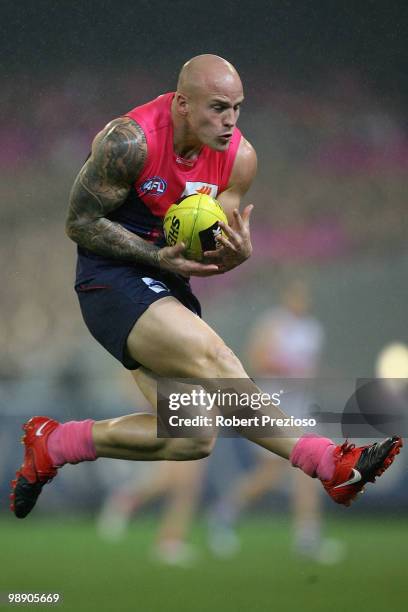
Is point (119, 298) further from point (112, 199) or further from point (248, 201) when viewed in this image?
point (248, 201)

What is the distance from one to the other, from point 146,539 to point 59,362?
6.06ft

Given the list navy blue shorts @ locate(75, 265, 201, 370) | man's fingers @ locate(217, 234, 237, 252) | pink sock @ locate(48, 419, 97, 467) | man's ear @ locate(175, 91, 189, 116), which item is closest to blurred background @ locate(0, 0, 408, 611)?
pink sock @ locate(48, 419, 97, 467)

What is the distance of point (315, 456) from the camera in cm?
375

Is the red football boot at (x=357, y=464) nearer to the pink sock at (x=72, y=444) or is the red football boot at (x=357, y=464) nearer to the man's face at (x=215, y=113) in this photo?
the pink sock at (x=72, y=444)

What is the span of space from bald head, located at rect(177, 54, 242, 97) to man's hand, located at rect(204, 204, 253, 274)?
0.45 meters

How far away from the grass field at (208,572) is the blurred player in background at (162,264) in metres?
1.25

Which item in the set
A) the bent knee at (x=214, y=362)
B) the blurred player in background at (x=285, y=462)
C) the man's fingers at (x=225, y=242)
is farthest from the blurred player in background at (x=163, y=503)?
the man's fingers at (x=225, y=242)

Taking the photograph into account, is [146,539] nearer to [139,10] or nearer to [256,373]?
[256,373]

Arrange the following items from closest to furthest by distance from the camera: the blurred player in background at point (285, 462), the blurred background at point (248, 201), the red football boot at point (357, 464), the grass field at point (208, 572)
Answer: the red football boot at point (357, 464) < the grass field at point (208, 572) < the blurred player in background at point (285, 462) < the blurred background at point (248, 201)

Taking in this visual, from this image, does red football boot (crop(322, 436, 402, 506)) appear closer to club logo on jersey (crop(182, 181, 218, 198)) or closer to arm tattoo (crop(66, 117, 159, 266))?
arm tattoo (crop(66, 117, 159, 266))

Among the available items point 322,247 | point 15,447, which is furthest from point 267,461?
point 322,247

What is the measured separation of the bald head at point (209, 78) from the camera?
388 cm

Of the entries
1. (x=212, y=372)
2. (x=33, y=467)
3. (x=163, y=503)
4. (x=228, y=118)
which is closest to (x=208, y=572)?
(x=163, y=503)

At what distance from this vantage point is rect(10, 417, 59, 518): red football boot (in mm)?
4270
